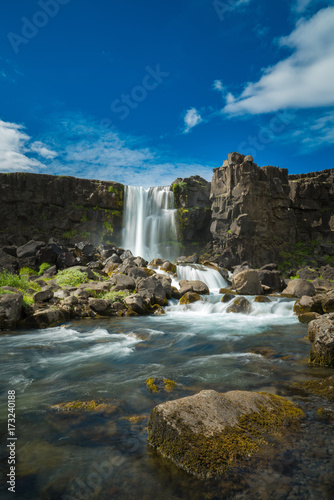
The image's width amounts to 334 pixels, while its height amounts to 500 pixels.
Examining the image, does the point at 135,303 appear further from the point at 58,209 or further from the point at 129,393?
→ the point at 58,209

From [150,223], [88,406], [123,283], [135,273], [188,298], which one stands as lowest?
[188,298]

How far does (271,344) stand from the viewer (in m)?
8.84

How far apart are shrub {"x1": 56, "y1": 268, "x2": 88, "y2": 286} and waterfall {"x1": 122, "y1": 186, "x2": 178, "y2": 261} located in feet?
66.6

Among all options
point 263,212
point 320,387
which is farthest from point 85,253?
point 320,387

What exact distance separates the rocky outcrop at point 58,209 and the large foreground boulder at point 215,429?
38.4 metres

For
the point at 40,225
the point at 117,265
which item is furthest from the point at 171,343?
the point at 40,225

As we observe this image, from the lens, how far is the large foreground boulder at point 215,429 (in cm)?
296

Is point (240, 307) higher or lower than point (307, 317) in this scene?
lower

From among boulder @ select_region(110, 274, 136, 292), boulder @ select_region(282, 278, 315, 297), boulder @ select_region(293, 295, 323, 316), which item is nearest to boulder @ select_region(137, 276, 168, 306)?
boulder @ select_region(110, 274, 136, 292)

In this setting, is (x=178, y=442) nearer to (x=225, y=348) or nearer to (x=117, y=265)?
(x=225, y=348)

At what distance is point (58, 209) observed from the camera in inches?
1634

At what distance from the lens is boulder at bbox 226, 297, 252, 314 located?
49.5ft

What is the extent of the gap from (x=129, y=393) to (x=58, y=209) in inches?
1575

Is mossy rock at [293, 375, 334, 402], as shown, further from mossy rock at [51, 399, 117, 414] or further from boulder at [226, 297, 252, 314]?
boulder at [226, 297, 252, 314]
